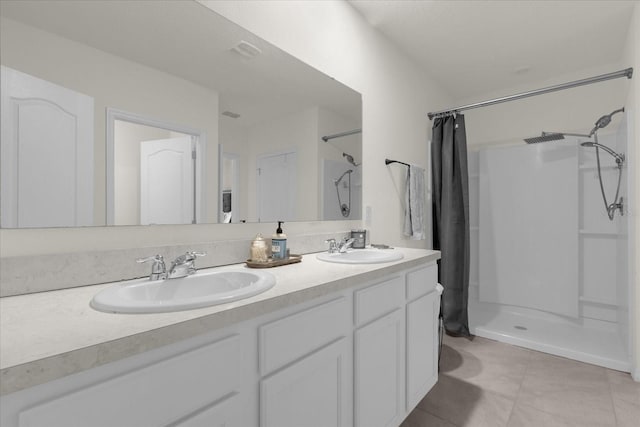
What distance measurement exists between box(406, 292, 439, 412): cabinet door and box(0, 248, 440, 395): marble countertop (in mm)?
775

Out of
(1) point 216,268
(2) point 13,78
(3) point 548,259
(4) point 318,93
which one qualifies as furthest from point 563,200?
(2) point 13,78

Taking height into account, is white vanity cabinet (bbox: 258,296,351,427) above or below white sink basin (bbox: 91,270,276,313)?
below

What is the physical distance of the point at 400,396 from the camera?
57.6 inches

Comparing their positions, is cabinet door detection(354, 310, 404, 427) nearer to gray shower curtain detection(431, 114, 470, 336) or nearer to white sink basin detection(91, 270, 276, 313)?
white sink basin detection(91, 270, 276, 313)

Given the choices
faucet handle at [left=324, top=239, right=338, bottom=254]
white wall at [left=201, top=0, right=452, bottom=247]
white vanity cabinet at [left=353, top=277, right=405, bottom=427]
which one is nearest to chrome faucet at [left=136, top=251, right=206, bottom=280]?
white vanity cabinet at [left=353, top=277, right=405, bottom=427]

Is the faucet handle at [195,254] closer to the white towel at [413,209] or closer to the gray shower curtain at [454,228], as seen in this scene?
the white towel at [413,209]

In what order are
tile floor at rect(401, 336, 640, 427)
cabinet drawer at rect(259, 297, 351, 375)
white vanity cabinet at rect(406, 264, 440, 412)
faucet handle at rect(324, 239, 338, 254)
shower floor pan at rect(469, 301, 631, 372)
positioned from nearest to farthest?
cabinet drawer at rect(259, 297, 351, 375)
white vanity cabinet at rect(406, 264, 440, 412)
tile floor at rect(401, 336, 640, 427)
faucet handle at rect(324, 239, 338, 254)
shower floor pan at rect(469, 301, 631, 372)

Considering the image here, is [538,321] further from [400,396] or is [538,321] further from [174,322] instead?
[174,322]

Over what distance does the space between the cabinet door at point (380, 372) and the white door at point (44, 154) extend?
1.08 m

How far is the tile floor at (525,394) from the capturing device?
1.67 metres

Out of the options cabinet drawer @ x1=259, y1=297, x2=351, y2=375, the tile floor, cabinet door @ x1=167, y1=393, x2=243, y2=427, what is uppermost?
cabinet drawer @ x1=259, y1=297, x2=351, y2=375

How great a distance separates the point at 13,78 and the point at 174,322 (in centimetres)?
86

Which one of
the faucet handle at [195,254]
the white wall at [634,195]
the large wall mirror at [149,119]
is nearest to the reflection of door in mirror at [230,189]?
the large wall mirror at [149,119]

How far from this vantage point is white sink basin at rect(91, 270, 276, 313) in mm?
723
